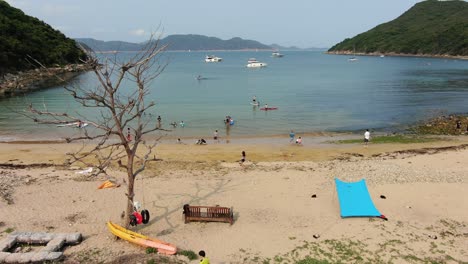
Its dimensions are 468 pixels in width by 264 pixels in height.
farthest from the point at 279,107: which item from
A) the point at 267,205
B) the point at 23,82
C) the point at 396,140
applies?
the point at 23,82

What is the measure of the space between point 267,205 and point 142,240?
21.4ft

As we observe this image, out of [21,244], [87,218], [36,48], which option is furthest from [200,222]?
[36,48]

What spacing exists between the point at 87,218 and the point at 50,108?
4103cm

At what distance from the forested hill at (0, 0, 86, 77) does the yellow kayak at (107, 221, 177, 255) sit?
180ft

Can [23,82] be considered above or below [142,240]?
above

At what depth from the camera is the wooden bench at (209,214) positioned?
15.7 meters

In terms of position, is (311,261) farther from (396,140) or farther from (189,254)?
(396,140)

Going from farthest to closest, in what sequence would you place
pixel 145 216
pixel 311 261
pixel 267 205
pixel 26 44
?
Result: pixel 26 44 → pixel 267 205 → pixel 145 216 → pixel 311 261

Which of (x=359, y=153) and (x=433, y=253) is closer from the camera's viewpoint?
(x=433, y=253)

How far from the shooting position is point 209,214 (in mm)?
15797

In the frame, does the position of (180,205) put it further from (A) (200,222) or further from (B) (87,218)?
(B) (87,218)

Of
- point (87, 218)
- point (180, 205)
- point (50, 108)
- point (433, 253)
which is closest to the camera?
point (433, 253)

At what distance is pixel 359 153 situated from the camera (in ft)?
94.3

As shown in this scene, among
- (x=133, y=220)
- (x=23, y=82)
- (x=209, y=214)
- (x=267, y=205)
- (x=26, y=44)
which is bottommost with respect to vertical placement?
(x=267, y=205)
